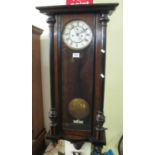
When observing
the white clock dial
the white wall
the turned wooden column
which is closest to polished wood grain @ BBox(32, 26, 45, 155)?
the white wall

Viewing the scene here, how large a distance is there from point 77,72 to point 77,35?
0.23 meters

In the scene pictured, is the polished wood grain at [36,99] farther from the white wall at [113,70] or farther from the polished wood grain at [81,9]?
the polished wood grain at [81,9]

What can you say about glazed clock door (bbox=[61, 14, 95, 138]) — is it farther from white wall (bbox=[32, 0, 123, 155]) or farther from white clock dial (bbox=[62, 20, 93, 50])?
white wall (bbox=[32, 0, 123, 155])

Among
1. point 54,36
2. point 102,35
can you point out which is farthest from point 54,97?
A: point 102,35

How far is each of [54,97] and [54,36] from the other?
39 cm

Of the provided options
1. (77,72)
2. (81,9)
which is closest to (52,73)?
(77,72)

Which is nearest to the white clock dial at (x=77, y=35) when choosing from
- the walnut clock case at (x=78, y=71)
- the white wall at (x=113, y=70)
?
the walnut clock case at (x=78, y=71)

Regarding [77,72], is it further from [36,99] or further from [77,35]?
[36,99]

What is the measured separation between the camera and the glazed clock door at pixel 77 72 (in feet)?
3.26

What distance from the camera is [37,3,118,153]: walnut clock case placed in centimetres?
97
